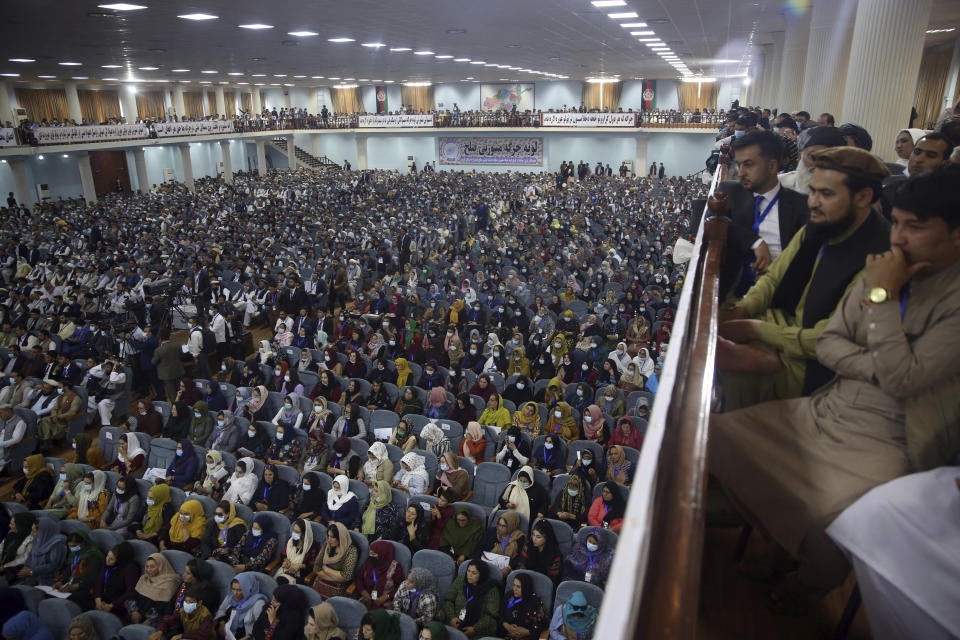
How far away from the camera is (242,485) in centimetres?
617

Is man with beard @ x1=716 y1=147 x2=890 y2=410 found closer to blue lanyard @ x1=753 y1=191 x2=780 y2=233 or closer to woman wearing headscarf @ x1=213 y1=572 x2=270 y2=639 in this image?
blue lanyard @ x1=753 y1=191 x2=780 y2=233

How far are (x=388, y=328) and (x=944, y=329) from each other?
875 cm

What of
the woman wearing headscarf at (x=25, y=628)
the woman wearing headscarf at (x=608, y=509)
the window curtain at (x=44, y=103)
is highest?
the window curtain at (x=44, y=103)

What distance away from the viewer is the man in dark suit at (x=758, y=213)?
2.46 m

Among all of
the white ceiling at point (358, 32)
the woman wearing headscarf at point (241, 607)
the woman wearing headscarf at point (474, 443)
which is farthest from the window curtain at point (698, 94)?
the woman wearing headscarf at point (241, 607)

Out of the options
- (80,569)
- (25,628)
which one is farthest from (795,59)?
(25,628)

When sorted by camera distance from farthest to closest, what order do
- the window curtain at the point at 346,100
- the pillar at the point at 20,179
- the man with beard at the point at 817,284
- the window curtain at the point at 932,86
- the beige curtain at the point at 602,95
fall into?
the window curtain at the point at 346,100
the beige curtain at the point at 602,95
the pillar at the point at 20,179
the window curtain at the point at 932,86
the man with beard at the point at 817,284

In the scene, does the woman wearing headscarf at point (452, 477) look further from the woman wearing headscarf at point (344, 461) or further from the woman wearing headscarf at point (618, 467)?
the woman wearing headscarf at point (618, 467)

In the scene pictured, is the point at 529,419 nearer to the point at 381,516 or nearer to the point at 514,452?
the point at 514,452

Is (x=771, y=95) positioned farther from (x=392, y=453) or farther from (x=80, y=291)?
(x=80, y=291)

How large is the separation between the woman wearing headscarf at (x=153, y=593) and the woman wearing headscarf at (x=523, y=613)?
112 inches

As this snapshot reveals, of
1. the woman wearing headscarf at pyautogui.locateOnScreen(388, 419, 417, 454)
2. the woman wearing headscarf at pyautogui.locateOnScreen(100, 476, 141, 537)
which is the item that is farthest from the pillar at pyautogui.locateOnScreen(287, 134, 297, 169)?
the woman wearing headscarf at pyautogui.locateOnScreen(388, 419, 417, 454)

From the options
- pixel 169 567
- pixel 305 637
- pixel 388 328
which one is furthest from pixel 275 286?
pixel 305 637

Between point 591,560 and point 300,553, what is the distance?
254 centimetres
